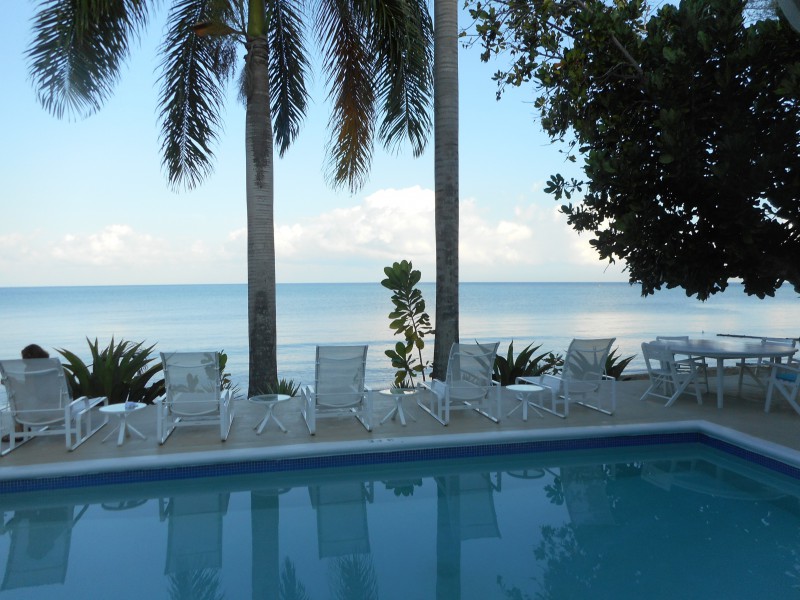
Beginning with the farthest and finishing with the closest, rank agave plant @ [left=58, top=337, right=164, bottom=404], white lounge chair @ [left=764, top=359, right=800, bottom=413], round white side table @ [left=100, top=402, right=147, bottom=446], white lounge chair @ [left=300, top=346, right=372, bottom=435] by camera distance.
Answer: agave plant @ [left=58, top=337, right=164, bottom=404]
white lounge chair @ [left=764, top=359, right=800, bottom=413]
white lounge chair @ [left=300, top=346, right=372, bottom=435]
round white side table @ [left=100, top=402, right=147, bottom=446]

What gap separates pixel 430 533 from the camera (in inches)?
195

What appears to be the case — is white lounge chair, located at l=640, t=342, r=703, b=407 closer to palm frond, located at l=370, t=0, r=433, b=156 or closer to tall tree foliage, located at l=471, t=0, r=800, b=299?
tall tree foliage, located at l=471, t=0, r=800, b=299

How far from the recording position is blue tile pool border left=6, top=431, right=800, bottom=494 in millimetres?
5629

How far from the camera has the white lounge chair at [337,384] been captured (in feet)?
21.7

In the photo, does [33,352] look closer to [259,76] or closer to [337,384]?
[337,384]

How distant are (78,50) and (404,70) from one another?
444 centimetres

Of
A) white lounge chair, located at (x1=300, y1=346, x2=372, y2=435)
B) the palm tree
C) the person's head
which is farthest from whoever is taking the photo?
the palm tree

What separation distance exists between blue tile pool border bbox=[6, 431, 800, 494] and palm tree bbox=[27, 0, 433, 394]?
9.52ft

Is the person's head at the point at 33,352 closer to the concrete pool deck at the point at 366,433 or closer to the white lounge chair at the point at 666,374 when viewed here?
the concrete pool deck at the point at 366,433

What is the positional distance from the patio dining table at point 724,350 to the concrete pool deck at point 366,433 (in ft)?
1.92

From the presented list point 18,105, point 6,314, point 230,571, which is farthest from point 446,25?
point 6,314

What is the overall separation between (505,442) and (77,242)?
4682 cm

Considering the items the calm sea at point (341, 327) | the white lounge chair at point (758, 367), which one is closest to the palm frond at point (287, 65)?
the white lounge chair at point (758, 367)

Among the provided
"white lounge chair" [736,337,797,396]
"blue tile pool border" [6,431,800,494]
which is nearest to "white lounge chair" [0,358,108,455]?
"blue tile pool border" [6,431,800,494]
